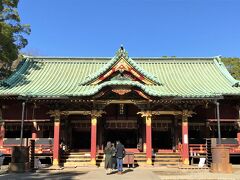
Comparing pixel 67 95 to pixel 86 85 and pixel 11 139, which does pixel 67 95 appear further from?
pixel 11 139

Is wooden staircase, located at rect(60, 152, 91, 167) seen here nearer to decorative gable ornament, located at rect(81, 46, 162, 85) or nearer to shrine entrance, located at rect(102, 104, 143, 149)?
shrine entrance, located at rect(102, 104, 143, 149)

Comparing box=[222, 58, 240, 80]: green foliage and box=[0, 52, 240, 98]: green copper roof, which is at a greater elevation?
box=[222, 58, 240, 80]: green foliage

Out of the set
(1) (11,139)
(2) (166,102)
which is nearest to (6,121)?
(1) (11,139)

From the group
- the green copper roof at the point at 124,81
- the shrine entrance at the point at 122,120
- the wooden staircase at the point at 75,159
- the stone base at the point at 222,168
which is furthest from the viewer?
the shrine entrance at the point at 122,120

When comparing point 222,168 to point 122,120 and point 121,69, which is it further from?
point 121,69

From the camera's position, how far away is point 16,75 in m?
26.4

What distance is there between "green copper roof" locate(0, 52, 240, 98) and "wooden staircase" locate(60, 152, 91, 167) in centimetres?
446

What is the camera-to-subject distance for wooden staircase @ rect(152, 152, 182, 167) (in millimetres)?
21484

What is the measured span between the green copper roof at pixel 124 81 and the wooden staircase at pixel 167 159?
4419 mm

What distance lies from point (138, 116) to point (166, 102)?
341cm

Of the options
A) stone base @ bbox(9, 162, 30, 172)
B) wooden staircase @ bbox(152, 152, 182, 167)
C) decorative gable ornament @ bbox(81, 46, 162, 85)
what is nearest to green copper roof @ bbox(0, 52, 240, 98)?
decorative gable ornament @ bbox(81, 46, 162, 85)

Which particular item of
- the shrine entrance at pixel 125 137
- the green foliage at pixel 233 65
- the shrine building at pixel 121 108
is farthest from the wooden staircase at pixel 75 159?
the green foliage at pixel 233 65

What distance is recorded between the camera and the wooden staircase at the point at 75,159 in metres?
21.4

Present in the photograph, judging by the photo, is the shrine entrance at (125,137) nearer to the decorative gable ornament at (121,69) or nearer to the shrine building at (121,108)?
the shrine building at (121,108)
